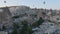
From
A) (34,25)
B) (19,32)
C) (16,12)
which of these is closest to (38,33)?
(19,32)

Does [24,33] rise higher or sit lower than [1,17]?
higher

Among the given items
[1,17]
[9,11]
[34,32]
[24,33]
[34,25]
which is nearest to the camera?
[24,33]

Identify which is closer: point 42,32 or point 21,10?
point 42,32

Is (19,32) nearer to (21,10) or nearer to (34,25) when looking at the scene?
(34,25)

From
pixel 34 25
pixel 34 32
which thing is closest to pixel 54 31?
pixel 34 32

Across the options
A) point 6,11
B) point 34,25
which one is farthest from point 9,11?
point 34,25

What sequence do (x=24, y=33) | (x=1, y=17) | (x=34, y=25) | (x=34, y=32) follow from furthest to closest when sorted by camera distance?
(x=1, y=17)
(x=34, y=25)
(x=34, y=32)
(x=24, y=33)

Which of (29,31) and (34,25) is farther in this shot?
(34,25)

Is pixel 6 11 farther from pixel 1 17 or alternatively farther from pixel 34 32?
pixel 34 32

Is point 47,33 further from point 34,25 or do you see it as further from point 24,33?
point 34,25
